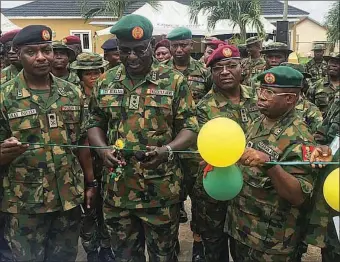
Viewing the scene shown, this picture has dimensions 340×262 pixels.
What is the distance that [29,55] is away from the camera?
311 centimetres

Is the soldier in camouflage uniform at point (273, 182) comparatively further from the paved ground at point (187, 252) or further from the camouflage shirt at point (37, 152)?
the paved ground at point (187, 252)

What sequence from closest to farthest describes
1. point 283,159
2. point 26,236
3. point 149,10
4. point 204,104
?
point 283,159 → point 26,236 → point 204,104 → point 149,10

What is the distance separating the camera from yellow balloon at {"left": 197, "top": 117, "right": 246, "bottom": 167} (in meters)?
2.42

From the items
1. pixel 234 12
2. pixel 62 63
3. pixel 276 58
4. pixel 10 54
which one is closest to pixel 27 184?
pixel 62 63

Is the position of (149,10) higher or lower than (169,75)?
higher

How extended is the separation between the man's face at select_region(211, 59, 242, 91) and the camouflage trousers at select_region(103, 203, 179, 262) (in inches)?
45.9

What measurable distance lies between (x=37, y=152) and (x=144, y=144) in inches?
31.1

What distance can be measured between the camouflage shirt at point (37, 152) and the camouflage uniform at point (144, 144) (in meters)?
0.32

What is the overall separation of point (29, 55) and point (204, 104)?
1.57 metres

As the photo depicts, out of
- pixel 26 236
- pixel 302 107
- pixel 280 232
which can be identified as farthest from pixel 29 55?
pixel 302 107

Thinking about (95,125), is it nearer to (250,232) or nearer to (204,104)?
(204,104)

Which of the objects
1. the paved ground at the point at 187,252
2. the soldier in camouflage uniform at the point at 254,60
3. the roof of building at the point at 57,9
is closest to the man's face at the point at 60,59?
the paved ground at the point at 187,252

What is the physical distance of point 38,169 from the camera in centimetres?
316

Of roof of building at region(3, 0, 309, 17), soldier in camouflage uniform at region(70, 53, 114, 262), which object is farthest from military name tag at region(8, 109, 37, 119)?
roof of building at region(3, 0, 309, 17)
